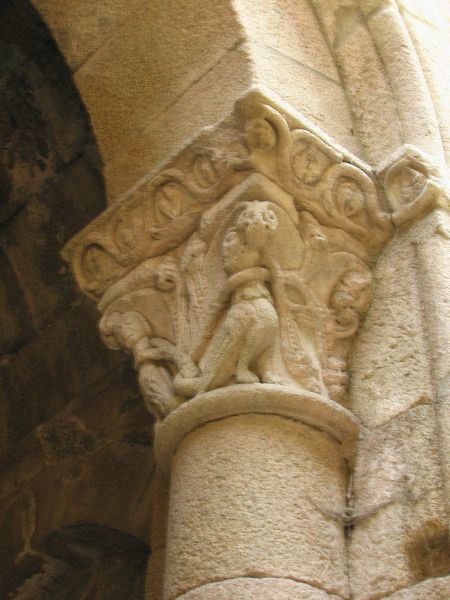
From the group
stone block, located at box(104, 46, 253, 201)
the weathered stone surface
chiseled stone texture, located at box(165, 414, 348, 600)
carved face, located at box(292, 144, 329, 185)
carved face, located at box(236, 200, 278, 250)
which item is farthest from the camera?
the weathered stone surface

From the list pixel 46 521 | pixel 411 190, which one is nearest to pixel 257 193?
pixel 411 190

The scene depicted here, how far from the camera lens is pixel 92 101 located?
2971 millimetres

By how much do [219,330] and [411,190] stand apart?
0.60 meters

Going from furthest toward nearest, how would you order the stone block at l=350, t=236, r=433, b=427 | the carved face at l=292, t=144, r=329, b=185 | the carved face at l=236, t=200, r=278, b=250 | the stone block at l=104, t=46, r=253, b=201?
the stone block at l=104, t=46, r=253, b=201 → the carved face at l=292, t=144, r=329, b=185 → the carved face at l=236, t=200, r=278, b=250 → the stone block at l=350, t=236, r=433, b=427

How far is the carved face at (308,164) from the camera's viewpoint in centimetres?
250

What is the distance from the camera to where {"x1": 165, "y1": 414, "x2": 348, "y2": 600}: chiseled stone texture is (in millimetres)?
2002

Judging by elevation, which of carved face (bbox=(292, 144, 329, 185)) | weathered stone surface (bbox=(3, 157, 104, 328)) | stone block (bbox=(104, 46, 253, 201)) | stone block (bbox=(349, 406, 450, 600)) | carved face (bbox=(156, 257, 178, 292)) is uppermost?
weathered stone surface (bbox=(3, 157, 104, 328))

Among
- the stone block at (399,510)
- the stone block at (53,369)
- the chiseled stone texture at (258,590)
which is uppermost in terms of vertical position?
the stone block at (53,369)

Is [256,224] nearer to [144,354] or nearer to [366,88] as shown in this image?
[144,354]

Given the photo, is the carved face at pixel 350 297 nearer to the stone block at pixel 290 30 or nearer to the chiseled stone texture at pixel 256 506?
the chiseled stone texture at pixel 256 506

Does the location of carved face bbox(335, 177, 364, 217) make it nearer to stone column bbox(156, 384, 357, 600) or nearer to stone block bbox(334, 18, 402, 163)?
stone block bbox(334, 18, 402, 163)

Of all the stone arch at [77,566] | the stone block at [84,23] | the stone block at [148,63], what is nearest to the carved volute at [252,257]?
the stone block at [148,63]

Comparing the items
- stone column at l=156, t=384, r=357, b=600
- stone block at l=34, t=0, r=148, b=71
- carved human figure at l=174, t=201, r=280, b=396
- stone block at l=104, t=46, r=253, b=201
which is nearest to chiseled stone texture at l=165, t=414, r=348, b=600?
stone column at l=156, t=384, r=357, b=600

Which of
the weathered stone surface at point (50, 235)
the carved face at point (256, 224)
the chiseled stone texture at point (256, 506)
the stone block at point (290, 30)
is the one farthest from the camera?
the weathered stone surface at point (50, 235)
